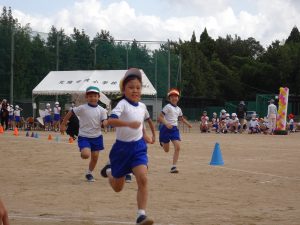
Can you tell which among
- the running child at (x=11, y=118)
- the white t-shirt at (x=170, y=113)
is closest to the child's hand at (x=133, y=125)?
the white t-shirt at (x=170, y=113)

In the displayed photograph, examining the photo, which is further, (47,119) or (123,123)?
(47,119)

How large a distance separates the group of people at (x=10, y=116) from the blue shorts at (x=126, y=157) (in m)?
27.7

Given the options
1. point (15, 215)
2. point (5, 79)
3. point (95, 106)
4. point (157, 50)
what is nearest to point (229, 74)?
point (157, 50)

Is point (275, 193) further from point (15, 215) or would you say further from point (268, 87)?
point (268, 87)

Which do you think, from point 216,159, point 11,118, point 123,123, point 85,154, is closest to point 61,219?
point 123,123

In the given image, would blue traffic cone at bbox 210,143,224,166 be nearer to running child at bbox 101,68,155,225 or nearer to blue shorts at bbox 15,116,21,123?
running child at bbox 101,68,155,225

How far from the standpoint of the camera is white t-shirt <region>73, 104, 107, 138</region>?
38.0 feet

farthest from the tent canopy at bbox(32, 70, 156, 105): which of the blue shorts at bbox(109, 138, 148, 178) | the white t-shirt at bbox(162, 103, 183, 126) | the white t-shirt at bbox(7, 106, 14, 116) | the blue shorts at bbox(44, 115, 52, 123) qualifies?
the blue shorts at bbox(109, 138, 148, 178)

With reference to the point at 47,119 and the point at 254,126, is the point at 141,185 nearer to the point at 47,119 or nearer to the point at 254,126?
the point at 254,126

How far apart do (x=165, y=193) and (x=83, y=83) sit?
83.9 ft

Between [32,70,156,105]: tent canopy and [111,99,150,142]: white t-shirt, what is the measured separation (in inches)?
1014

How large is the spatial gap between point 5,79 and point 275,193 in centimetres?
3400

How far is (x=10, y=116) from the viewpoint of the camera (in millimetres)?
37312

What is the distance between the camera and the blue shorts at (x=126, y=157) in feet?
24.3
